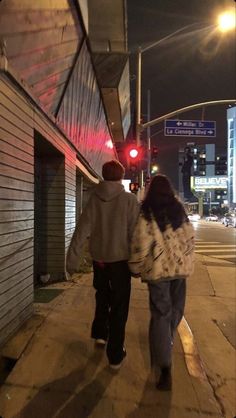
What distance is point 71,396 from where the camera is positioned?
3.98 m

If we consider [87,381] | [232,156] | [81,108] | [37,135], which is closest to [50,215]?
[37,135]

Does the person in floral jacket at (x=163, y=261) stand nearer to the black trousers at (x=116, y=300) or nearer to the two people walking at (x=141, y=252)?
the two people walking at (x=141, y=252)

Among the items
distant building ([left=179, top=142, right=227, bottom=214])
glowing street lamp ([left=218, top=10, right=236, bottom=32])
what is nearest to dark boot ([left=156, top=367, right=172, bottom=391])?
glowing street lamp ([left=218, top=10, right=236, bottom=32])

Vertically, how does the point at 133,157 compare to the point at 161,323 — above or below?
above

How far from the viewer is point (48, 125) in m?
7.66

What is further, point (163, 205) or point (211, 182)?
point (211, 182)

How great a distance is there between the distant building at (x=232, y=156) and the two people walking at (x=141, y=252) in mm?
122390

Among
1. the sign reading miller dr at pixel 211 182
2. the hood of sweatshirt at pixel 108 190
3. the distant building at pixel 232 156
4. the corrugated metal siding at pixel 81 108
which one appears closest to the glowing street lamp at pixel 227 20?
the corrugated metal siding at pixel 81 108

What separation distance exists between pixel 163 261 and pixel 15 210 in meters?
2.02

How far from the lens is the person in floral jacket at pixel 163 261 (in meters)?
4.21

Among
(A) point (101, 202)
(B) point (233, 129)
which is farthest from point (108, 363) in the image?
(B) point (233, 129)

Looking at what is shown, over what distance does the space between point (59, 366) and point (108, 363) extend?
47 cm

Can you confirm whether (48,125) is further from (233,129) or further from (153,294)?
(233,129)

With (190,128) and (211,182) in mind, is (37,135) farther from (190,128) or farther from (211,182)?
(211,182)
